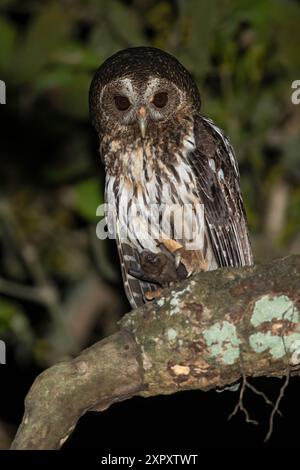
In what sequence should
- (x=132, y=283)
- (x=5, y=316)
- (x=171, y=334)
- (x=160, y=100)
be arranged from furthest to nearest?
(x=5, y=316), (x=132, y=283), (x=160, y=100), (x=171, y=334)

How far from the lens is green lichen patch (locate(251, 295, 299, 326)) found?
3771 millimetres

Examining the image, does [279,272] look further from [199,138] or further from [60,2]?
[60,2]

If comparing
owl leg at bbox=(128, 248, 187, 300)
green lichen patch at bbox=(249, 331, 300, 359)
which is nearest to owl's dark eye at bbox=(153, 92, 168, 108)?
owl leg at bbox=(128, 248, 187, 300)

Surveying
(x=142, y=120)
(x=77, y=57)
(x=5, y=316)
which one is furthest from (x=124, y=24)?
(x=5, y=316)

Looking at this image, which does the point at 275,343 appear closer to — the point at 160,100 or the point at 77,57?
the point at 160,100

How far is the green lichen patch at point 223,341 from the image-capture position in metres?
3.82

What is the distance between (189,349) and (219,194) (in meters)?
1.49

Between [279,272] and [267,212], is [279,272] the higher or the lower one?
the lower one

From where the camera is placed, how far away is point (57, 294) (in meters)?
7.66

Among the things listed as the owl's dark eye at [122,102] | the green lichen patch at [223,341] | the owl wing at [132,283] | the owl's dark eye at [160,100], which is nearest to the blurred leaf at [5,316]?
the owl wing at [132,283]

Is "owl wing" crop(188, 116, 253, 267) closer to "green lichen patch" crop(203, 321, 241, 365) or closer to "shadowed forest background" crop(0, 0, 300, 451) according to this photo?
A: "shadowed forest background" crop(0, 0, 300, 451)

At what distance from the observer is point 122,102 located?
17.4 ft

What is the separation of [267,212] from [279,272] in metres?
3.66

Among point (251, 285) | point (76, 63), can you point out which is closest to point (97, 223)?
point (76, 63)
